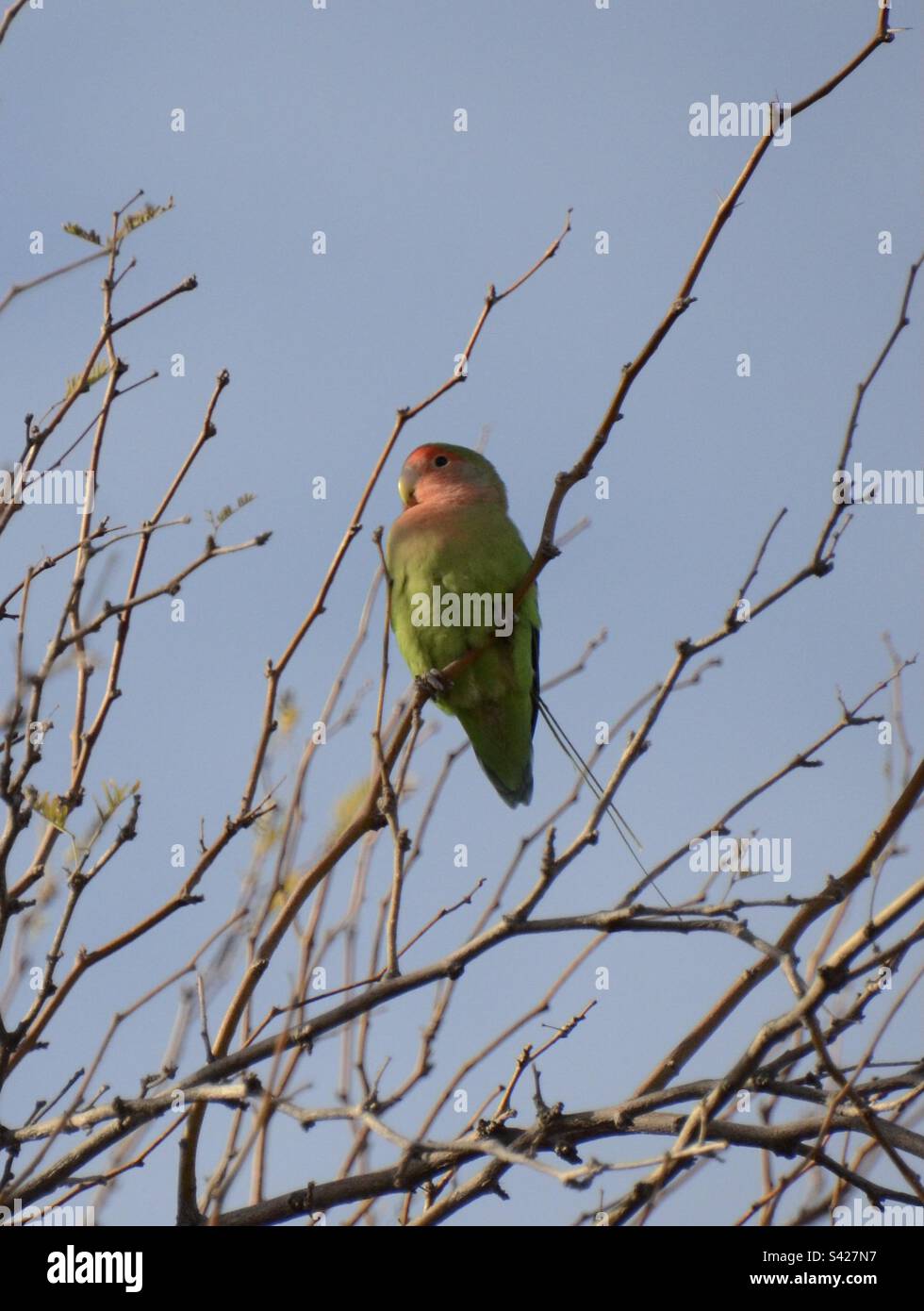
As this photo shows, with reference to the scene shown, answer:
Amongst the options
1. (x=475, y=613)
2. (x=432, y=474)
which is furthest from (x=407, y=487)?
(x=475, y=613)

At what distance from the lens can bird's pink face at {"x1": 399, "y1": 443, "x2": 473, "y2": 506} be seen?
6.36 meters

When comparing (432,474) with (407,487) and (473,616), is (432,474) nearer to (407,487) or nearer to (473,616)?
(407,487)

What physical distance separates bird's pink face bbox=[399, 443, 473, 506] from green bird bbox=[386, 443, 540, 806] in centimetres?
1

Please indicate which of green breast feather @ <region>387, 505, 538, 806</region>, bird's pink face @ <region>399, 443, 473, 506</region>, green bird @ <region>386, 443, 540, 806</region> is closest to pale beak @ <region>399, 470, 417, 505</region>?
bird's pink face @ <region>399, 443, 473, 506</region>

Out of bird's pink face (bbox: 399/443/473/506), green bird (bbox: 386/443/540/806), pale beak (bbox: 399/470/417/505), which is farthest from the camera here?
pale beak (bbox: 399/470/417/505)

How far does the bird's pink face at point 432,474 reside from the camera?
6.36 metres

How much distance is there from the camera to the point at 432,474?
6.46 metres

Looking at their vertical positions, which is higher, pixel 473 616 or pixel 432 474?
pixel 432 474

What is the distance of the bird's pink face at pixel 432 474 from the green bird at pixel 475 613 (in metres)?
0.01

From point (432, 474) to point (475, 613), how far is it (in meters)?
1.04

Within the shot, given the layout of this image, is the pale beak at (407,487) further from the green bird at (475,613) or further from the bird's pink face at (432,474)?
the green bird at (475,613)

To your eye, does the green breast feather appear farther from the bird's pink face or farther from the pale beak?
the pale beak

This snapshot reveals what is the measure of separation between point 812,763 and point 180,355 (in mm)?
2435
